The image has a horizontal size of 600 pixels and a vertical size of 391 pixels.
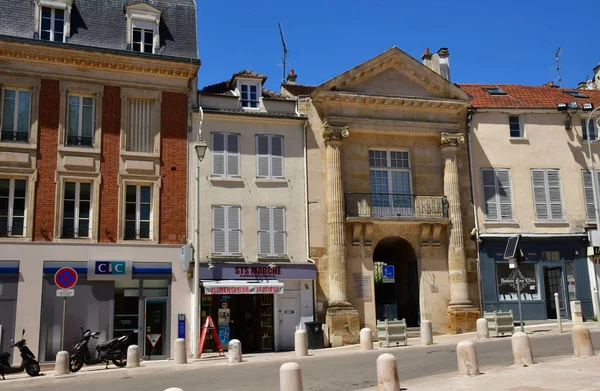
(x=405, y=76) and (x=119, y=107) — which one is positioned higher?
(x=405, y=76)

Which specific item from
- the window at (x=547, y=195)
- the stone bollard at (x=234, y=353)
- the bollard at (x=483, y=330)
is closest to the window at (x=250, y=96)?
the stone bollard at (x=234, y=353)

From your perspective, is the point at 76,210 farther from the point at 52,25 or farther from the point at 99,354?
the point at 52,25

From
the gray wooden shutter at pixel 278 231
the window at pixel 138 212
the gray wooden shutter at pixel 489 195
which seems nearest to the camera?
the window at pixel 138 212

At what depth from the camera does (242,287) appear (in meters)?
20.7

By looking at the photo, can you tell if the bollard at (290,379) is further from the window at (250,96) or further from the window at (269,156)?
the window at (250,96)

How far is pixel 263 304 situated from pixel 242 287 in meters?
1.68

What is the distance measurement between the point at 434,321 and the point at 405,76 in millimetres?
9760

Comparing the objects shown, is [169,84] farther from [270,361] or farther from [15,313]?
[270,361]

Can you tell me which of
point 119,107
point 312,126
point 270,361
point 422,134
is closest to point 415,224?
point 422,134

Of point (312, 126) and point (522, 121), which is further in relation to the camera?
point (522, 121)

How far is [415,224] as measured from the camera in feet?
78.6

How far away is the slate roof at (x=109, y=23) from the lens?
2056 centimetres

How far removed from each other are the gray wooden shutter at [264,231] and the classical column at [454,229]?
23.4ft

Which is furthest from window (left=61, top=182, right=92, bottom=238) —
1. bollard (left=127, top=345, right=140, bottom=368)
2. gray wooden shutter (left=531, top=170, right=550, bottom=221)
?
gray wooden shutter (left=531, top=170, right=550, bottom=221)
